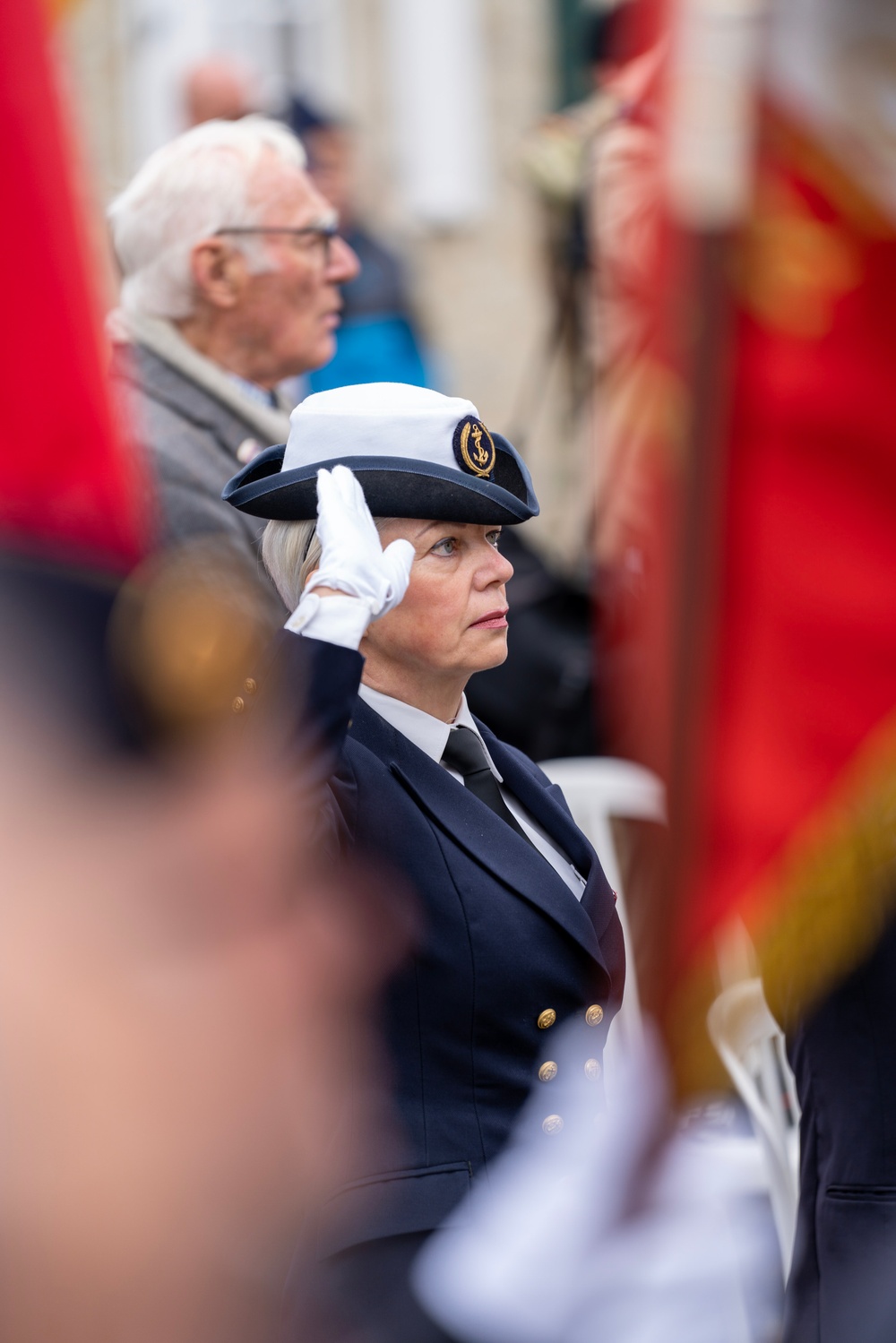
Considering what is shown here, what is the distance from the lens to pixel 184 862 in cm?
91

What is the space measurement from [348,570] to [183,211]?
107cm

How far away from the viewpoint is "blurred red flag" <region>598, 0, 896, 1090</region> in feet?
2.66

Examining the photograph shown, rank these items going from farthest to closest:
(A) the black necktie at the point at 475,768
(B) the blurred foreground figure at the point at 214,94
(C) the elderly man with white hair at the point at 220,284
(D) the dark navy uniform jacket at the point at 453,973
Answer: (B) the blurred foreground figure at the point at 214,94 < (C) the elderly man with white hair at the point at 220,284 < (A) the black necktie at the point at 475,768 < (D) the dark navy uniform jacket at the point at 453,973

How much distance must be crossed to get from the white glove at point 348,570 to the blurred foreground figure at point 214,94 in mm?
2590

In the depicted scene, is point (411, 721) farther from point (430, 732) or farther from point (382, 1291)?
point (382, 1291)

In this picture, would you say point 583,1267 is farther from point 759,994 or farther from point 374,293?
point 374,293

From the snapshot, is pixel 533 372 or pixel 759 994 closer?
pixel 759 994

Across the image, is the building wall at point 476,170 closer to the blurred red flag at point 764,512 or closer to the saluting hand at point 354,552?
the saluting hand at point 354,552

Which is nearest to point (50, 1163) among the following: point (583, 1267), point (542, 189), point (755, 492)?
point (583, 1267)

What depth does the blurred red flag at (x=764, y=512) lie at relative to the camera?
0.81 metres

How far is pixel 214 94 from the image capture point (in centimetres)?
423

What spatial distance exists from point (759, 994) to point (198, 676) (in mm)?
1580

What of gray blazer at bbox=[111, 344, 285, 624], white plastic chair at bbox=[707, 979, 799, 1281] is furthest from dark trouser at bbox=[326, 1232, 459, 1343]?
gray blazer at bbox=[111, 344, 285, 624]

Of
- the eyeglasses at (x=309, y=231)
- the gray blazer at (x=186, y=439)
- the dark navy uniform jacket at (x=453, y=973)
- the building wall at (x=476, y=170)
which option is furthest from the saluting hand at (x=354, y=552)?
the building wall at (x=476, y=170)
